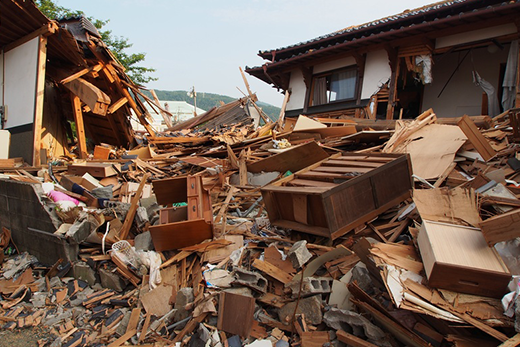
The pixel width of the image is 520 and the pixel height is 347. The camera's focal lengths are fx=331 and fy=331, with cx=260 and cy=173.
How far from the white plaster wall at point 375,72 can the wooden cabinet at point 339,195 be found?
21.9 feet

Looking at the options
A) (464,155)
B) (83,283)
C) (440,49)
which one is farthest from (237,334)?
(440,49)

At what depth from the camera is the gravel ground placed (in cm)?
388

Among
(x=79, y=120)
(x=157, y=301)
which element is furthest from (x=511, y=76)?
(x=79, y=120)

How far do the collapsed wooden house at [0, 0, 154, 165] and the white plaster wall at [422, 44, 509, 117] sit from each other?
1030 cm

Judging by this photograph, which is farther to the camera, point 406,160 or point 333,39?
point 333,39

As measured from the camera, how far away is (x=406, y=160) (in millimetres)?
4863

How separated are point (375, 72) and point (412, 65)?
1.20m

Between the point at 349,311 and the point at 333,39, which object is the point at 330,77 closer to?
the point at 333,39

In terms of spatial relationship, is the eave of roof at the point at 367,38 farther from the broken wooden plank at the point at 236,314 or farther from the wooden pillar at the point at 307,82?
the broken wooden plank at the point at 236,314

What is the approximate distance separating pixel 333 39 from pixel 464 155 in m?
7.22

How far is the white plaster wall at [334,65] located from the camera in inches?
467

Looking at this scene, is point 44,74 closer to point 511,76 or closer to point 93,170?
point 93,170

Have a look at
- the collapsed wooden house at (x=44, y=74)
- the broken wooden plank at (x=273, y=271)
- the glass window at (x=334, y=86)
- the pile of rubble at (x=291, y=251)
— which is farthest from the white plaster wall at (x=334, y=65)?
the broken wooden plank at (x=273, y=271)

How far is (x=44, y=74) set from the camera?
842 cm
